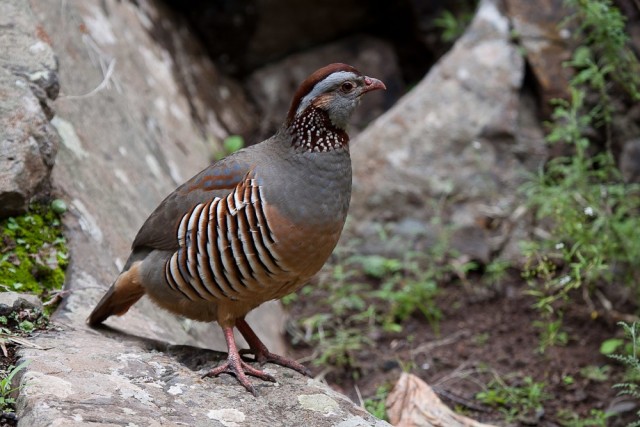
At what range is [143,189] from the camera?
253 inches

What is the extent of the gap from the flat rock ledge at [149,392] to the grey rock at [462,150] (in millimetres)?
3444

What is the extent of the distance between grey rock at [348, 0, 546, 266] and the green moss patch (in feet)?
11.1

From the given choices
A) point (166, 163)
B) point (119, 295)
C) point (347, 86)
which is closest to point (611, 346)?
point (347, 86)

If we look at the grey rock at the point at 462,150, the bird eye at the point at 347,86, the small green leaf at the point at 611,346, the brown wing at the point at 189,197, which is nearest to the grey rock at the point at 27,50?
the brown wing at the point at 189,197

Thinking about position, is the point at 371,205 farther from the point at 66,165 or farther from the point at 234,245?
the point at 234,245

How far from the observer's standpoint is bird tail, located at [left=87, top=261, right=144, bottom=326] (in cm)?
466

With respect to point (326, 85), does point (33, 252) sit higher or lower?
lower

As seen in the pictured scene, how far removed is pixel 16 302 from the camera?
4355 mm

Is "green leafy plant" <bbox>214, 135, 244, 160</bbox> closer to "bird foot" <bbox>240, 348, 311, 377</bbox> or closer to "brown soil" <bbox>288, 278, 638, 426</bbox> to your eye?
"brown soil" <bbox>288, 278, 638, 426</bbox>

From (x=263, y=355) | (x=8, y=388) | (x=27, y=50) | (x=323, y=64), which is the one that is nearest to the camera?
(x=8, y=388)

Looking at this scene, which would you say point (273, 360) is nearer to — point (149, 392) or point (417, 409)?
point (417, 409)

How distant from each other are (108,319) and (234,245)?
1.19 m

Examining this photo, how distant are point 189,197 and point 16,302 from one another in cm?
103

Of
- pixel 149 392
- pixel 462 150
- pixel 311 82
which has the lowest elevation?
pixel 462 150
